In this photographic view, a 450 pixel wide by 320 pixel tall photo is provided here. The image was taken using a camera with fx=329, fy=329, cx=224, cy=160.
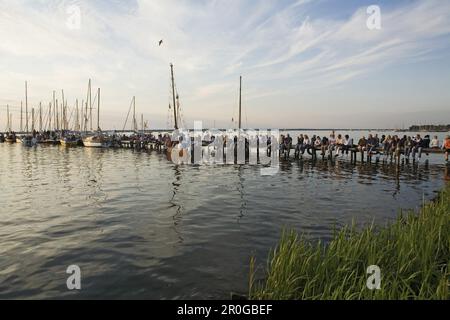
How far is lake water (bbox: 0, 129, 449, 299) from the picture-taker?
7.19 m

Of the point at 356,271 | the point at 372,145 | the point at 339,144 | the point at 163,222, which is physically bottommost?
the point at 163,222

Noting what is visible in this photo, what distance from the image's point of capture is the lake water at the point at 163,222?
7.19 metres

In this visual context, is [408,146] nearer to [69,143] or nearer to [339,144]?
[339,144]

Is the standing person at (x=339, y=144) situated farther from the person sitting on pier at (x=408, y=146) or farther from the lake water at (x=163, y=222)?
the lake water at (x=163, y=222)

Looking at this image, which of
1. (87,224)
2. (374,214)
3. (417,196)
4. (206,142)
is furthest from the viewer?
(206,142)

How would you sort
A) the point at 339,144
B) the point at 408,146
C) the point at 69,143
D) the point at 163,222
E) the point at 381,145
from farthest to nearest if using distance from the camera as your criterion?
the point at 69,143
the point at 339,144
the point at 381,145
the point at 408,146
the point at 163,222

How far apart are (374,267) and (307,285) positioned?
4.29ft

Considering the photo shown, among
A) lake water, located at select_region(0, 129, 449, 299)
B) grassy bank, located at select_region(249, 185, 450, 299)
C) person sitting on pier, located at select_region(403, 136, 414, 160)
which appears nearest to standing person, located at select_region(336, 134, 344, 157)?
person sitting on pier, located at select_region(403, 136, 414, 160)

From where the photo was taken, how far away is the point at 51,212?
12812 millimetres

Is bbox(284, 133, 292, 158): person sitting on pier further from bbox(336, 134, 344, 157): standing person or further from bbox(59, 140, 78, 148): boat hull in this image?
bbox(59, 140, 78, 148): boat hull

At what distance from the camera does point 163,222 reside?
460 inches

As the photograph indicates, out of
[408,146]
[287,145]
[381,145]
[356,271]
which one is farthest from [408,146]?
[356,271]
